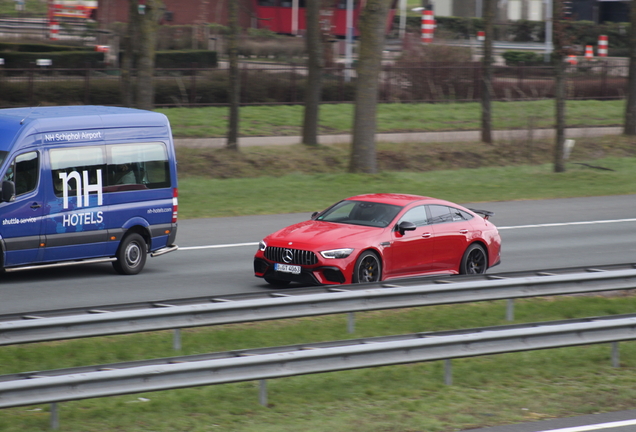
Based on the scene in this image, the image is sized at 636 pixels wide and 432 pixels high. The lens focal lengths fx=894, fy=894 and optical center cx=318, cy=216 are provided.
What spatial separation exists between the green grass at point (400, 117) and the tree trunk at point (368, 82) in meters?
7.08

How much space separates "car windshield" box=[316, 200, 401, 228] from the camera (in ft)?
44.2

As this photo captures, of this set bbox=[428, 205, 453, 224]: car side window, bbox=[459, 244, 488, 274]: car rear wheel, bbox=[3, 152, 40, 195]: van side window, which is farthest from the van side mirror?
bbox=[459, 244, 488, 274]: car rear wheel

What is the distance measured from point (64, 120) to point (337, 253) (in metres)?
4.67

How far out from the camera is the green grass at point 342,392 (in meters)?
7.34

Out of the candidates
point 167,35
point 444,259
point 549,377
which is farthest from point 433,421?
point 167,35

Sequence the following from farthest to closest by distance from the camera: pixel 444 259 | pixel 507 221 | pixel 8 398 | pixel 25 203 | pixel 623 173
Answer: pixel 623 173 → pixel 507 221 → pixel 444 259 → pixel 25 203 → pixel 8 398

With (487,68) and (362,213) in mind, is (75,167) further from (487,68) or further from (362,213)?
(487,68)

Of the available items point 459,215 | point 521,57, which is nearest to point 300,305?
point 459,215

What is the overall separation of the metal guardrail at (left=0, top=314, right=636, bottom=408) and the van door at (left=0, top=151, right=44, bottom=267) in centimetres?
634

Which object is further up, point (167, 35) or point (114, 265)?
point (167, 35)

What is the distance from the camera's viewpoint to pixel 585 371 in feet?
30.4

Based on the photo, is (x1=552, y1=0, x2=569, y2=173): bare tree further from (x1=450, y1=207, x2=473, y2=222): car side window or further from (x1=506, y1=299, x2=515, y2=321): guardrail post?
(x1=506, y1=299, x2=515, y2=321): guardrail post

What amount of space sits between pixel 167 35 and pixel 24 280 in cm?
3777

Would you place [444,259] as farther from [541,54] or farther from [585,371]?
[541,54]
